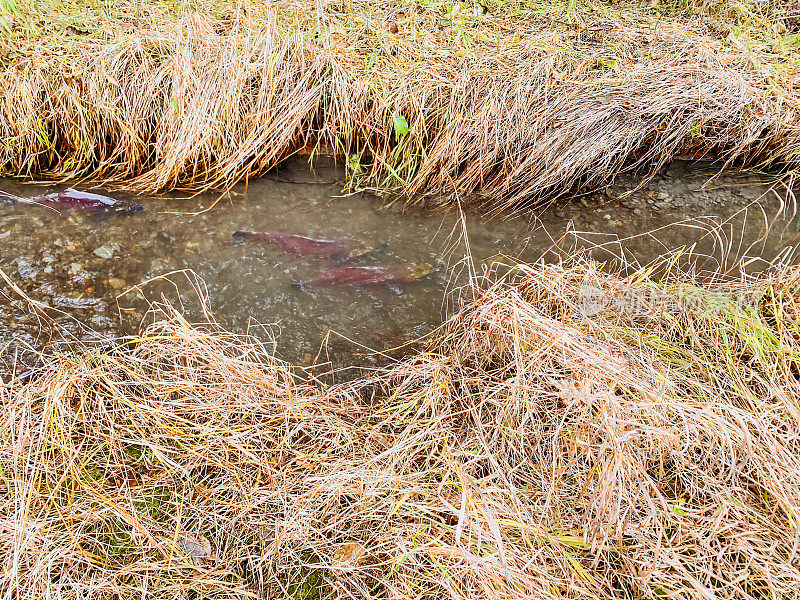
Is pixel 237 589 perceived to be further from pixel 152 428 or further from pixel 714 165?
pixel 714 165

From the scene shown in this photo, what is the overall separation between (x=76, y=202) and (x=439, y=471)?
2.52 m

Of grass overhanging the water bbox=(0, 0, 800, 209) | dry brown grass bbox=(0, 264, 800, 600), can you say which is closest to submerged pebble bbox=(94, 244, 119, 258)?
grass overhanging the water bbox=(0, 0, 800, 209)

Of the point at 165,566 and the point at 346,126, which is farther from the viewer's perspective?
the point at 346,126

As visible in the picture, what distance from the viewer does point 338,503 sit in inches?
65.0

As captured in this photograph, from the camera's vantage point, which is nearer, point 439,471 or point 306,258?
point 439,471

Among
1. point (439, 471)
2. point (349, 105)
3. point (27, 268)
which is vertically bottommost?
point (27, 268)

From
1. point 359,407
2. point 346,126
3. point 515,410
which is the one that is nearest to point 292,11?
point 346,126

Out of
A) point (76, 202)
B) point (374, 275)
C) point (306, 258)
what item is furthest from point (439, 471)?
point (76, 202)

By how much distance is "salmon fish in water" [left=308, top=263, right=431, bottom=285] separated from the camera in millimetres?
2783

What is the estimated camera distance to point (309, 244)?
2977 millimetres

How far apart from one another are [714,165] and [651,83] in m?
0.67

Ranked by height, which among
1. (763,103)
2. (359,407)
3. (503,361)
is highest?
(763,103)

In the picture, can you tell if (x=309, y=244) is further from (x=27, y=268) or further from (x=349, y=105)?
(x=27, y=268)

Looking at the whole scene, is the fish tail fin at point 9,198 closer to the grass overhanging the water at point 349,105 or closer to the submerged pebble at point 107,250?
the grass overhanging the water at point 349,105
